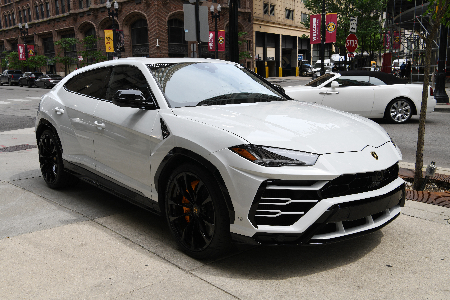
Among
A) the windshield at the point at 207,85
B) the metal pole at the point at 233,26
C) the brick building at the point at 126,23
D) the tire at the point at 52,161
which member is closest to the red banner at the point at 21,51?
the brick building at the point at 126,23

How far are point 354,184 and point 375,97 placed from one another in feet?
31.6

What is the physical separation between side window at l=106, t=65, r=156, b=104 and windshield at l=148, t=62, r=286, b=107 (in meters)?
0.13

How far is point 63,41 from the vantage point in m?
51.9

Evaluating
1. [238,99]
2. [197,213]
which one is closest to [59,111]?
[238,99]

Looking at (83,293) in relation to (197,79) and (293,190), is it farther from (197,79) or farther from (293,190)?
(197,79)

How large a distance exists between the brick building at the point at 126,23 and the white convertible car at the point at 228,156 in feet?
138

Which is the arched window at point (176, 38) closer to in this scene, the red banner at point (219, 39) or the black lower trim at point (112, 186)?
the red banner at point (219, 39)

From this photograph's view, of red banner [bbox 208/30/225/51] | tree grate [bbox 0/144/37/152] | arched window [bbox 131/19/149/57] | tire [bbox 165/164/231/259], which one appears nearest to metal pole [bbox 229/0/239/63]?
tree grate [bbox 0/144/37/152]

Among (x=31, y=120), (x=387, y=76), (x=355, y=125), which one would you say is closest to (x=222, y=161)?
(x=355, y=125)

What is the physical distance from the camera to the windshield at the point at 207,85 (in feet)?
13.0

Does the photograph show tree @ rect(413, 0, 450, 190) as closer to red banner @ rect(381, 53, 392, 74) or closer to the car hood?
the car hood

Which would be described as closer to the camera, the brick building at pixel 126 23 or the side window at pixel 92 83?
the side window at pixel 92 83

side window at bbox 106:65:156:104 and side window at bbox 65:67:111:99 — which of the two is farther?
side window at bbox 65:67:111:99

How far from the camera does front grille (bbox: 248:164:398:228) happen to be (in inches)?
115
